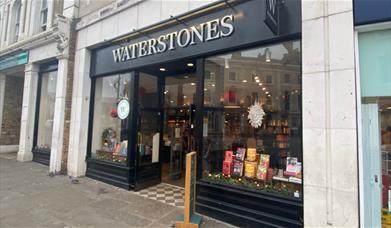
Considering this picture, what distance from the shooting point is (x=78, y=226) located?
4.32 metres

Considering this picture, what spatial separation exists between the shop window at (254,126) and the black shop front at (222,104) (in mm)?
20

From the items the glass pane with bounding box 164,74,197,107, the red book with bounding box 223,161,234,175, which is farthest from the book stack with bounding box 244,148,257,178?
the glass pane with bounding box 164,74,197,107

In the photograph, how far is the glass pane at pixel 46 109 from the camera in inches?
388

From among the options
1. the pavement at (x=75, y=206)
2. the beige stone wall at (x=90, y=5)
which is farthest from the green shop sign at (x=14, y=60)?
the pavement at (x=75, y=206)

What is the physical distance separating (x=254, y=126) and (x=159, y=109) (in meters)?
3.60

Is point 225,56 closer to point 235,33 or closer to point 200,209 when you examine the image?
point 235,33

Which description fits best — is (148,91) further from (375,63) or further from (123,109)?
(375,63)

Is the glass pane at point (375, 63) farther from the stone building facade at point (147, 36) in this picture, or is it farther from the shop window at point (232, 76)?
the shop window at point (232, 76)

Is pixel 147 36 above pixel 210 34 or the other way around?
above

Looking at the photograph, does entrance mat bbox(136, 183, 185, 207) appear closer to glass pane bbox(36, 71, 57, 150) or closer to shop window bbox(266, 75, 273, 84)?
shop window bbox(266, 75, 273, 84)

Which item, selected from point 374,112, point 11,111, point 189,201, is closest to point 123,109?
point 189,201

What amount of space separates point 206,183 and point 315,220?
2.19m

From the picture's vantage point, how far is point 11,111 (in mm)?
12883

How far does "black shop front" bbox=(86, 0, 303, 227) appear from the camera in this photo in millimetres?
4332
